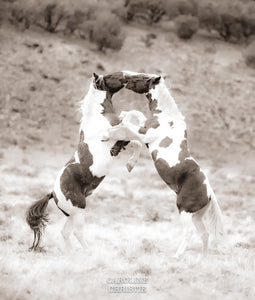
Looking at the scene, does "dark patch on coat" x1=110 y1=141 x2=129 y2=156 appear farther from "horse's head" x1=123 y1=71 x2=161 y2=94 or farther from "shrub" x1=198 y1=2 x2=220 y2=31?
"shrub" x1=198 y1=2 x2=220 y2=31

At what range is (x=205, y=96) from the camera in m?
29.8

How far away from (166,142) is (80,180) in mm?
1590

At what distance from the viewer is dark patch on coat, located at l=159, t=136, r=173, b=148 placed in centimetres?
862

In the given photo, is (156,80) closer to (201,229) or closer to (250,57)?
(201,229)

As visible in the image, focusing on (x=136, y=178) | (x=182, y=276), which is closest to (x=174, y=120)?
(x=182, y=276)

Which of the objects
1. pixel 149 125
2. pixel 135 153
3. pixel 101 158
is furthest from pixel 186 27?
pixel 101 158

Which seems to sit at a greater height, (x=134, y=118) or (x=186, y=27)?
(x=134, y=118)

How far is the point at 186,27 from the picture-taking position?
33.5m

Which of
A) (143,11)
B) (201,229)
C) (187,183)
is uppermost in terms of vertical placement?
(187,183)

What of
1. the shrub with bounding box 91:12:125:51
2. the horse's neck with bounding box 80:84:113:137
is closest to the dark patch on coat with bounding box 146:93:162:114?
the horse's neck with bounding box 80:84:113:137

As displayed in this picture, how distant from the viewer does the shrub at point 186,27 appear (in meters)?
33.5

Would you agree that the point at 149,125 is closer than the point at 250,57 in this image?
Yes

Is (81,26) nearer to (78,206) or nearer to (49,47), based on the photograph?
(49,47)

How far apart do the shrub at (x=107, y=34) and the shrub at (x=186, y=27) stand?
4.28m
